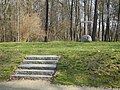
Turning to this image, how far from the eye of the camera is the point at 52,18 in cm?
4444

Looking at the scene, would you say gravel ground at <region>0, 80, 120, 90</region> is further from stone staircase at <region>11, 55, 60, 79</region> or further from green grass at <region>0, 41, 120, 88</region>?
stone staircase at <region>11, 55, 60, 79</region>

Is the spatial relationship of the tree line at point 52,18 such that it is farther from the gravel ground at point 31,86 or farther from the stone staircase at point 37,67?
the gravel ground at point 31,86

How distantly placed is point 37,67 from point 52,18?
35171mm

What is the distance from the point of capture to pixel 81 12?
41.9m

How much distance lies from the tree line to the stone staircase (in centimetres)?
1930

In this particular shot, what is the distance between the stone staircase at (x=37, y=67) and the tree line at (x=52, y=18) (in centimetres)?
1930

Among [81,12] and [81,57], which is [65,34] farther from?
[81,57]

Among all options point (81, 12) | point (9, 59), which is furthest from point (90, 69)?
point (81, 12)

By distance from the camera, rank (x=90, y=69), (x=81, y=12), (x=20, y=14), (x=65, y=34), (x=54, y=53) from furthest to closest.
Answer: (x=65, y=34) → (x=81, y=12) → (x=20, y=14) → (x=54, y=53) → (x=90, y=69)

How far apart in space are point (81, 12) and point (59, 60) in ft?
106

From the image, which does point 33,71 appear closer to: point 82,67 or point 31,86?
point 31,86

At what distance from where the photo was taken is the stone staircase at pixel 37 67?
9117 millimetres

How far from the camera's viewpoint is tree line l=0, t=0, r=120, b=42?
103ft

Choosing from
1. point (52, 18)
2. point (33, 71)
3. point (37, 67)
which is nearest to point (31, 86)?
point (33, 71)
